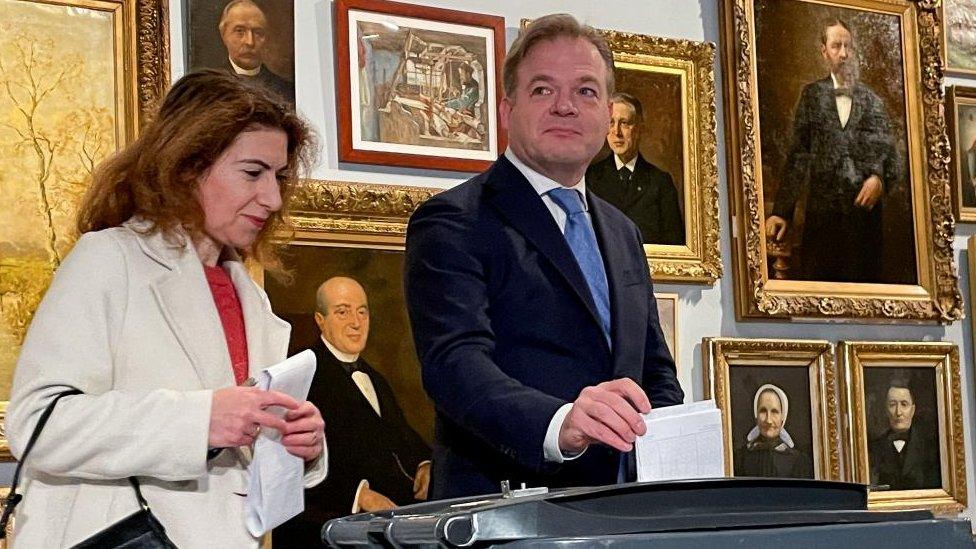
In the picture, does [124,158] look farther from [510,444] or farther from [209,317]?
[510,444]

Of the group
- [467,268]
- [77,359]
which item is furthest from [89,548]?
[467,268]

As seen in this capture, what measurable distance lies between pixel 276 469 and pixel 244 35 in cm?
174

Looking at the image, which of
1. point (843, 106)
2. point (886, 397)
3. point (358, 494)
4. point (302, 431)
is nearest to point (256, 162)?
point (302, 431)

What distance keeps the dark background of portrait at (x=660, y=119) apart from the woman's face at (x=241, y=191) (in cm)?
206

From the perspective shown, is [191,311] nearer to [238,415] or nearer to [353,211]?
[238,415]

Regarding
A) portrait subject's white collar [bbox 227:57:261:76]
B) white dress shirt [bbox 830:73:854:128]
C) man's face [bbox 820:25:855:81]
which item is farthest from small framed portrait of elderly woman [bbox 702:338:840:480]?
portrait subject's white collar [bbox 227:57:261:76]

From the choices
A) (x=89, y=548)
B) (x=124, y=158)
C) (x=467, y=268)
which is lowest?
(x=89, y=548)

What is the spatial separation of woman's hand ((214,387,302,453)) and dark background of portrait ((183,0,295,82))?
163cm

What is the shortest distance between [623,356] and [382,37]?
162cm

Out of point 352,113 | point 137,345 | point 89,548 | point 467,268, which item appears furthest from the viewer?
point 352,113

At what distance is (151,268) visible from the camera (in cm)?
257

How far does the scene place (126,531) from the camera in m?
2.35

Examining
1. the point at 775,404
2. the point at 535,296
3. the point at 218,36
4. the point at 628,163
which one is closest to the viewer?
the point at 535,296

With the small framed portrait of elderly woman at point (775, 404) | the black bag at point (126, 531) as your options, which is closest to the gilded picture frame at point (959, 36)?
the small framed portrait of elderly woman at point (775, 404)
